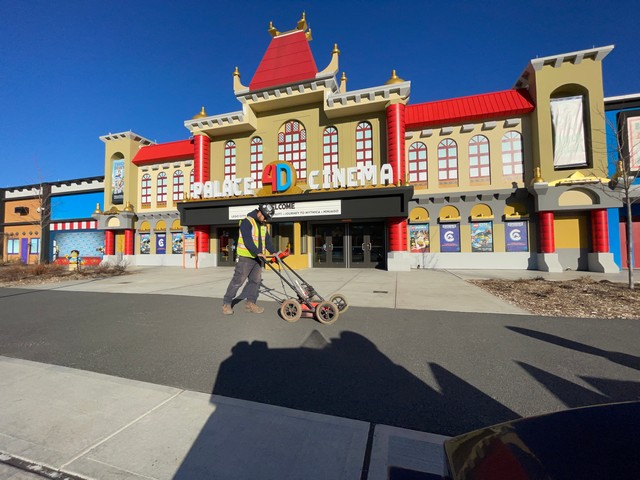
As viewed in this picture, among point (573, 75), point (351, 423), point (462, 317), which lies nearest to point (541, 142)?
point (573, 75)

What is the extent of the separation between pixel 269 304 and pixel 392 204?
938cm

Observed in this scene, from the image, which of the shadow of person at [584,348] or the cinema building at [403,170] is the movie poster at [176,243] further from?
the shadow of person at [584,348]

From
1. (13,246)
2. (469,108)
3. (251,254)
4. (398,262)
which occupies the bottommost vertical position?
(398,262)

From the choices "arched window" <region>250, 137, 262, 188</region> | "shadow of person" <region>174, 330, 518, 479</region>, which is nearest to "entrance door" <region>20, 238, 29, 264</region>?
"arched window" <region>250, 137, 262, 188</region>

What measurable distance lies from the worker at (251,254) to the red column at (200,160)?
14.9m

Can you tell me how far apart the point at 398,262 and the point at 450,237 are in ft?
12.0

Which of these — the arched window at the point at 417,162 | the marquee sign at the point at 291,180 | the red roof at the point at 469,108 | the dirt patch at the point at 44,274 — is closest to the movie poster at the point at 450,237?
the arched window at the point at 417,162

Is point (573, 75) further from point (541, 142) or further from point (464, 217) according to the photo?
point (464, 217)

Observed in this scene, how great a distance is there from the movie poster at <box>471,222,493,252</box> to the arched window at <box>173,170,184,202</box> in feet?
65.6

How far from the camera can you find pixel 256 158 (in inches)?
738

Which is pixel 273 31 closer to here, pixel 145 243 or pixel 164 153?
pixel 164 153

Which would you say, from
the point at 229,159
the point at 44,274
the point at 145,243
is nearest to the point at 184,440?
the point at 44,274

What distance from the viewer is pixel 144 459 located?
6.23 feet

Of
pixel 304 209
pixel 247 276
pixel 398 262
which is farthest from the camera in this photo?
pixel 304 209
